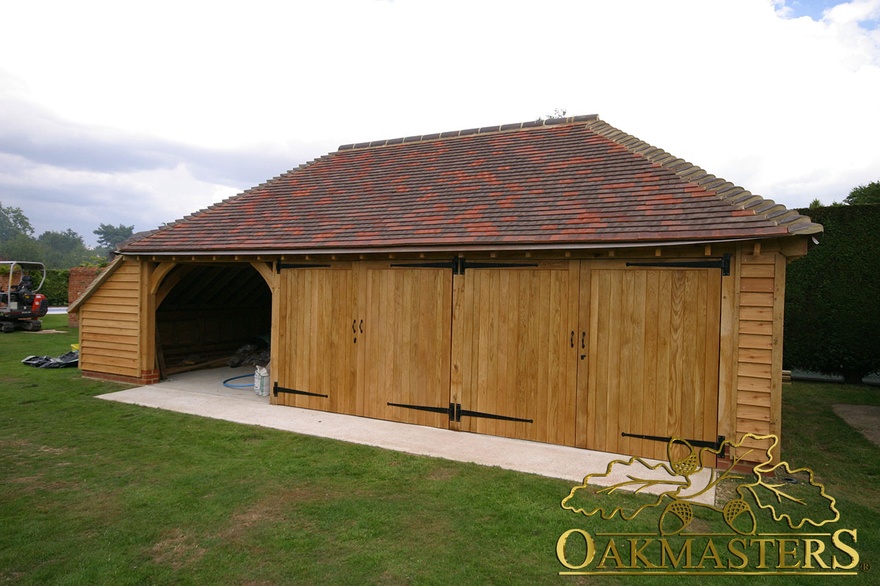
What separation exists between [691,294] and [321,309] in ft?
16.4

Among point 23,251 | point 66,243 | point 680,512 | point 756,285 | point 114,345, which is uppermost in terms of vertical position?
point 66,243

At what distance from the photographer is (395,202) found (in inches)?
329

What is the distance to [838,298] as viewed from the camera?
10.5m

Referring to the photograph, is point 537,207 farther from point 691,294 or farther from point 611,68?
point 611,68

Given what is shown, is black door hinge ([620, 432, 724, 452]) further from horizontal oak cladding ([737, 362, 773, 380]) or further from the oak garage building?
horizontal oak cladding ([737, 362, 773, 380])

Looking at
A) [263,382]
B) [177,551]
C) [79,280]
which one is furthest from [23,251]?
[177,551]

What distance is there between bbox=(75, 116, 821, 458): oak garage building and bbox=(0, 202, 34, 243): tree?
351 feet

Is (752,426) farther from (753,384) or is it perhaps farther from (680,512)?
(680,512)

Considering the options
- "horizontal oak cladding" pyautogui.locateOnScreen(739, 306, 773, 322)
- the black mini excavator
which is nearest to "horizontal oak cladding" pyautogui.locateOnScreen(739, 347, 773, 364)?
"horizontal oak cladding" pyautogui.locateOnScreen(739, 306, 773, 322)

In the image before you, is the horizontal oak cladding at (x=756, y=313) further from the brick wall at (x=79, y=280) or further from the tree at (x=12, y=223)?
the tree at (x=12, y=223)

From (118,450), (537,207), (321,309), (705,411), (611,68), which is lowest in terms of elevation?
(118,450)

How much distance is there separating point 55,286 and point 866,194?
32827mm

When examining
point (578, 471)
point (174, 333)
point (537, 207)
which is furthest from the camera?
point (174, 333)

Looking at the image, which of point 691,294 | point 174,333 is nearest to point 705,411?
point 691,294
